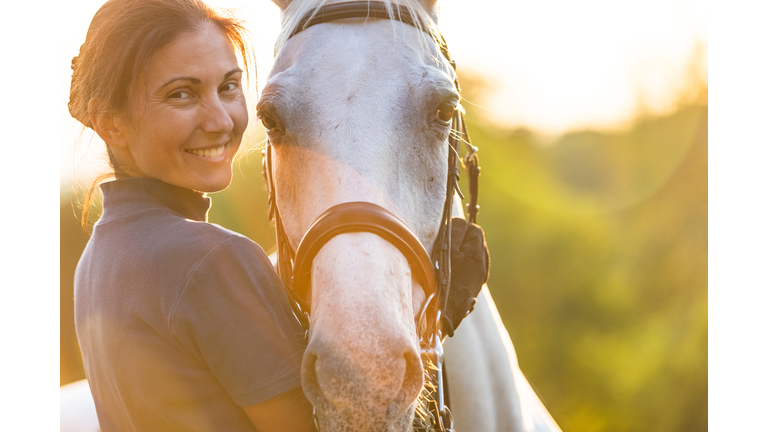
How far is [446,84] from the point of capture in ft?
3.75

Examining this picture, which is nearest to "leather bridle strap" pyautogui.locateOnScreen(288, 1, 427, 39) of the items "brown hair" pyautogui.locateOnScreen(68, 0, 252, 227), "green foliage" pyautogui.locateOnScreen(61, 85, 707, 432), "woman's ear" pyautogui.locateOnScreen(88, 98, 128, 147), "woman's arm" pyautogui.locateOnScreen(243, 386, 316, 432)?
"brown hair" pyautogui.locateOnScreen(68, 0, 252, 227)

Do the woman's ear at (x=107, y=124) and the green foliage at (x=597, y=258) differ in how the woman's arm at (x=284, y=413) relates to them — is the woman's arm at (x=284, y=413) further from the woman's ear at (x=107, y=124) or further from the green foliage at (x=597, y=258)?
the green foliage at (x=597, y=258)

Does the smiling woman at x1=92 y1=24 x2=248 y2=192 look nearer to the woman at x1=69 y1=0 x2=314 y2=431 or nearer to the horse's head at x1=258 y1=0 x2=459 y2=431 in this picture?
the woman at x1=69 y1=0 x2=314 y2=431

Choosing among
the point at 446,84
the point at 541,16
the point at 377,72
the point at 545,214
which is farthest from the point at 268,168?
the point at 545,214

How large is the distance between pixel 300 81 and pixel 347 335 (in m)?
0.59

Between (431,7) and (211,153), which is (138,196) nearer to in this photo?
(211,153)

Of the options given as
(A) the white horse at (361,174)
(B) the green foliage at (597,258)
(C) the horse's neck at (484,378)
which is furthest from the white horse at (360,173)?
(B) the green foliage at (597,258)

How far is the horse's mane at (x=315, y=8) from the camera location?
4.14 feet

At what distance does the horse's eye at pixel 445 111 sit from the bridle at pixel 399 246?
0.33 ft

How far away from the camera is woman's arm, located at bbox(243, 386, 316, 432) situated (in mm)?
874

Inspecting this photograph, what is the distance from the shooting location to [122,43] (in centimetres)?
103

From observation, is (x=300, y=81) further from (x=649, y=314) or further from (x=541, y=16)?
(x=649, y=314)

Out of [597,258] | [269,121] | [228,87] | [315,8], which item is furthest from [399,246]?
[597,258]

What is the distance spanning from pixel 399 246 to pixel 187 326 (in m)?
0.39
